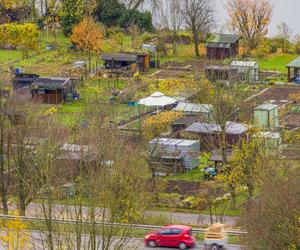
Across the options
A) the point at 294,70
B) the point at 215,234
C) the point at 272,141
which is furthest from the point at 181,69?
the point at 215,234

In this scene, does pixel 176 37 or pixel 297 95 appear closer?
pixel 297 95

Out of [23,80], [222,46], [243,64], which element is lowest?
[23,80]

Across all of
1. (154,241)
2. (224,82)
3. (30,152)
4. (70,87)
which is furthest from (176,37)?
(154,241)

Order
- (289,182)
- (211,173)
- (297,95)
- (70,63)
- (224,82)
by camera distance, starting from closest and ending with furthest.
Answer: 1. (289,182)
2. (211,173)
3. (224,82)
4. (297,95)
5. (70,63)

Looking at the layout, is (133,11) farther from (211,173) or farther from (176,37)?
(211,173)

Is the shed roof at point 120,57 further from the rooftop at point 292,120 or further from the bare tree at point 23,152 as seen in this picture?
the bare tree at point 23,152

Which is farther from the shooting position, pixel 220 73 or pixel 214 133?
pixel 220 73

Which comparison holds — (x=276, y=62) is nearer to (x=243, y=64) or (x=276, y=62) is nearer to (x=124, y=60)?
(x=243, y=64)

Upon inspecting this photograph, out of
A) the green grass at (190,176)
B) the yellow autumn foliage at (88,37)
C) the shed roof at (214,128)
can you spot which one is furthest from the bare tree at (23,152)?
the yellow autumn foliage at (88,37)
